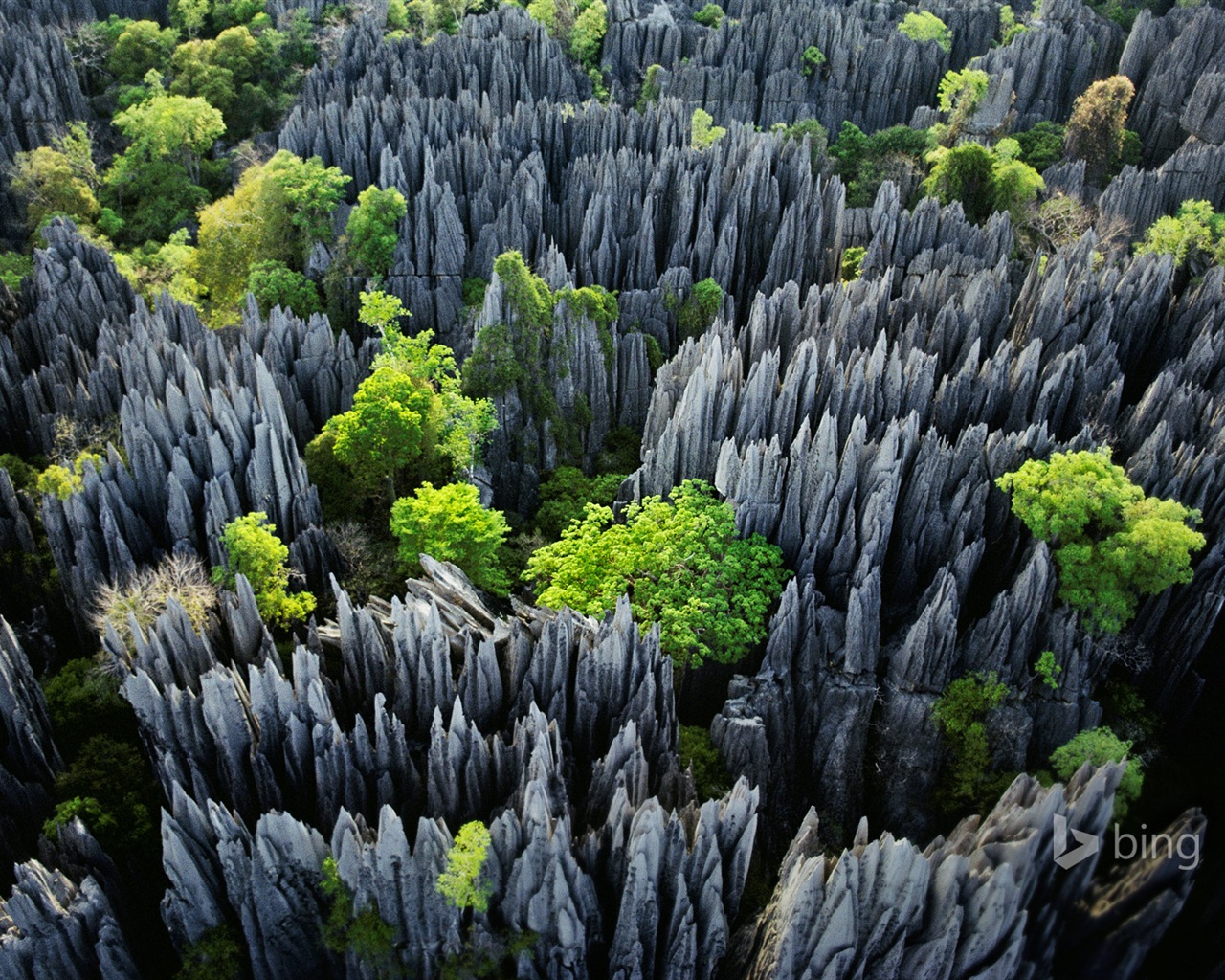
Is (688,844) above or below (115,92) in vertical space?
below

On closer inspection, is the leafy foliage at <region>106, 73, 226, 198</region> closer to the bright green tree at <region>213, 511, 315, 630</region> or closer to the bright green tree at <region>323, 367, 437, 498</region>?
the bright green tree at <region>323, 367, 437, 498</region>

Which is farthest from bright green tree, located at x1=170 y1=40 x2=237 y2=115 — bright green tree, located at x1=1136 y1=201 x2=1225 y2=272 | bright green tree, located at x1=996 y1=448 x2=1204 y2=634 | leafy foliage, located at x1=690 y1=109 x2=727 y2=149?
bright green tree, located at x1=996 y1=448 x2=1204 y2=634

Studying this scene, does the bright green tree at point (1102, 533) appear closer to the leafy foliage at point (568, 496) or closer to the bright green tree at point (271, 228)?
the leafy foliage at point (568, 496)

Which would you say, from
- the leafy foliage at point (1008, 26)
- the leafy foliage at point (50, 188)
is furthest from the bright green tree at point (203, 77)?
the leafy foliage at point (1008, 26)

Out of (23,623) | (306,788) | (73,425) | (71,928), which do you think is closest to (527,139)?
(73,425)

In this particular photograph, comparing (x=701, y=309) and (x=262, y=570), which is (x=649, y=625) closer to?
(x=262, y=570)

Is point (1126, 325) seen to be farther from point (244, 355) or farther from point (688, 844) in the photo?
point (244, 355)
